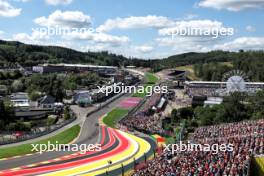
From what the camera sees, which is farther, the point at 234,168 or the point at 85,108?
the point at 85,108

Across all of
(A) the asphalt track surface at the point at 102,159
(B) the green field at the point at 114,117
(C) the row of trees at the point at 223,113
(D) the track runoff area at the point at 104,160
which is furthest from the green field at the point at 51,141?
(C) the row of trees at the point at 223,113

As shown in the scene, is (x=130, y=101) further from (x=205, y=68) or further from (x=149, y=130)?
(x=205, y=68)

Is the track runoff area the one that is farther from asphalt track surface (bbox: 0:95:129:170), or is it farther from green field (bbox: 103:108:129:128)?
green field (bbox: 103:108:129:128)

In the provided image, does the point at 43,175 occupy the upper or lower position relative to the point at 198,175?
lower

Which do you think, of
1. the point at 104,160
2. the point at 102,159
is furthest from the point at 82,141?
the point at 104,160

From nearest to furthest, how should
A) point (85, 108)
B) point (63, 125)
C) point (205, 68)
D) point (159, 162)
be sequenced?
point (159, 162)
point (63, 125)
point (85, 108)
point (205, 68)

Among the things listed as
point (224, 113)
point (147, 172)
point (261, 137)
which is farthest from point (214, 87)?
point (147, 172)

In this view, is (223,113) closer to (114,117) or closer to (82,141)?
(114,117)
